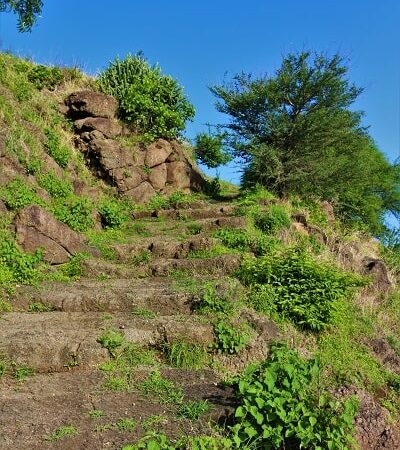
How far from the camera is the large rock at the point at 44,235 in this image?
23.0ft

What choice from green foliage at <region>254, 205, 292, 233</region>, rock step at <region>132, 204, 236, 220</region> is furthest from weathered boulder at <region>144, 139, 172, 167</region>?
green foliage at <region>254, 205, 292, 233</region>

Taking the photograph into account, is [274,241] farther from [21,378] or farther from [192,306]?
[21,378]

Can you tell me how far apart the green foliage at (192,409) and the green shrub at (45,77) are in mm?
11437

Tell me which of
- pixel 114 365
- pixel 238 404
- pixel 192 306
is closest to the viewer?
pixel 238 404

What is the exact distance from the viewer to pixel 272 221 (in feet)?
30.1

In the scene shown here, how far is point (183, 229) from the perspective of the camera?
368 inches

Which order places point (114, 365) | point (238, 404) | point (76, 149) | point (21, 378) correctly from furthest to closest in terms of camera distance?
point (76, 149) → point (114, 365) → point (21, 378) → point (238, 404)

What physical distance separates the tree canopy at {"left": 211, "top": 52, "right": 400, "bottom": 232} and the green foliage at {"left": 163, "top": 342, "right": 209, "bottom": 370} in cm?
825

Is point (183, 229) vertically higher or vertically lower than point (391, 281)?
higher

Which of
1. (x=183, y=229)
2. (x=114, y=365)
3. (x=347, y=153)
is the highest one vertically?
(x=347, y=153)

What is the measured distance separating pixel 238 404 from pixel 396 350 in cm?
363

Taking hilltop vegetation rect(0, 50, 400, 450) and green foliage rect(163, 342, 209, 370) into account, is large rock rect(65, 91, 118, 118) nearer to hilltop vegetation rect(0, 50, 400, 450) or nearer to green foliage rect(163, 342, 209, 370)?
hilltop vegetation rect(0, 50, 400, 450)

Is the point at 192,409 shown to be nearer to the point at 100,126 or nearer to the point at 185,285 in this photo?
the point at 185,285

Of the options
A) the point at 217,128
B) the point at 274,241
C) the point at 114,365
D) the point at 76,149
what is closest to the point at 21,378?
the point at 114,365
